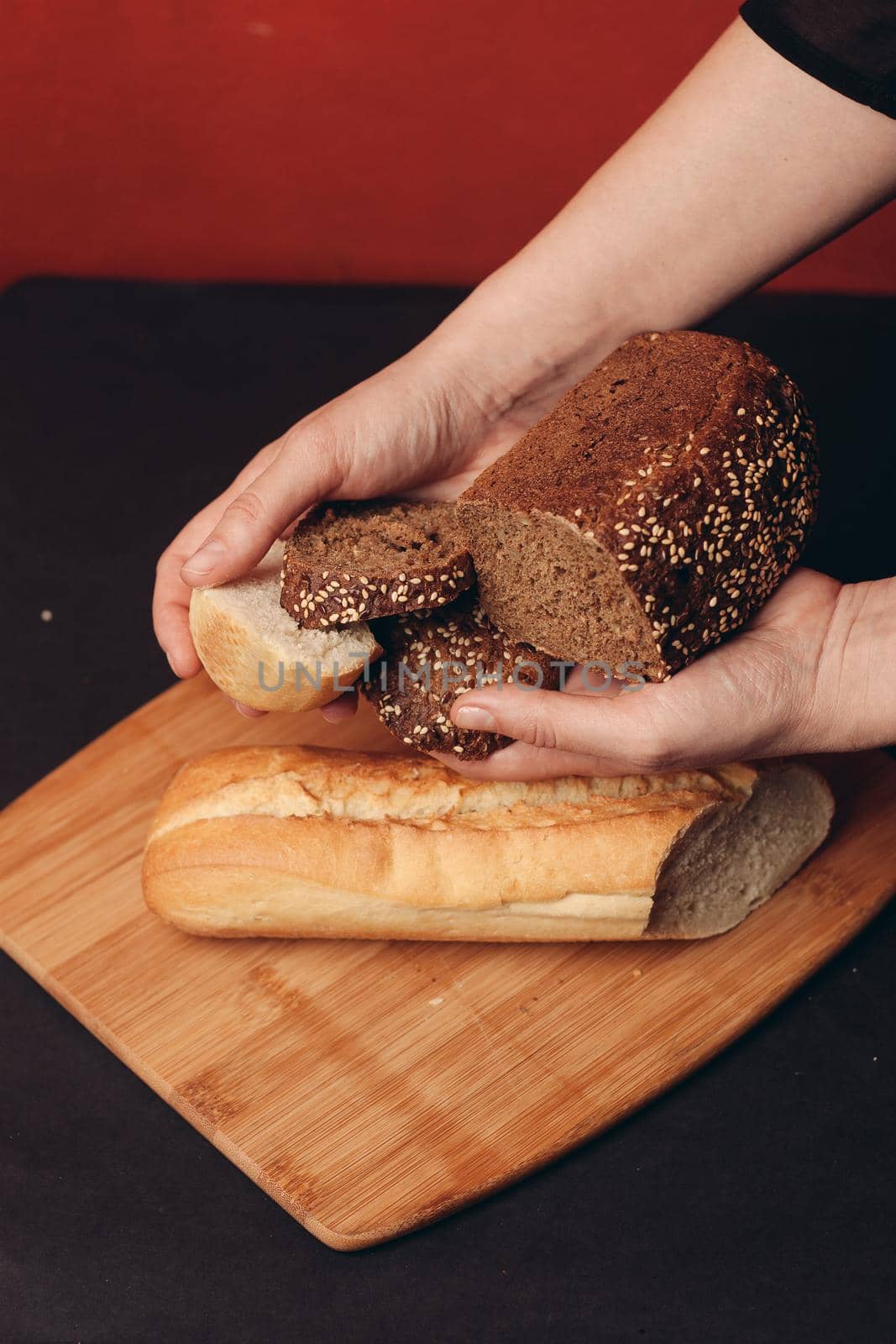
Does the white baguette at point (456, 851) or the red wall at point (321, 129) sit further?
the red wall at point (321, 129)

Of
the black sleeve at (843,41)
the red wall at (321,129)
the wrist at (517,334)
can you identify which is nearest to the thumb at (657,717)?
the wrist at (517,334)

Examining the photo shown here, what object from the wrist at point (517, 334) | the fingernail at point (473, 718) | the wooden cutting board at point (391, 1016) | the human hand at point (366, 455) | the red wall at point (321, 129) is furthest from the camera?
the red wall at point (321, 129)

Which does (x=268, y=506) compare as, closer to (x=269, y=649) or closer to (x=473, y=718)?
(x=269, y=649)

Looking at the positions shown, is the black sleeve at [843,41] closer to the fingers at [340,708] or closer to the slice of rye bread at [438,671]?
the slice of rye bread at [438,671]

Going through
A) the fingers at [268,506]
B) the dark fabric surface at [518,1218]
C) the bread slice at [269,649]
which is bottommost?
the dark fabric surface at [518,1218]

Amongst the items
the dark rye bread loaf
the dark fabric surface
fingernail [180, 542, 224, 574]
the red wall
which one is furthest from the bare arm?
the red wall

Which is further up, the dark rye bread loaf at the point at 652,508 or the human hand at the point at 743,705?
the dark rye bread loaf at the point at 652,508

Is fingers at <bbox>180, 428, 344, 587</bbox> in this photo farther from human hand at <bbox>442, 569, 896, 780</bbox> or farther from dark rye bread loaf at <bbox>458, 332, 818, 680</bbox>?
human hand at <bbox>442, 569, 896, 780</bbox>
